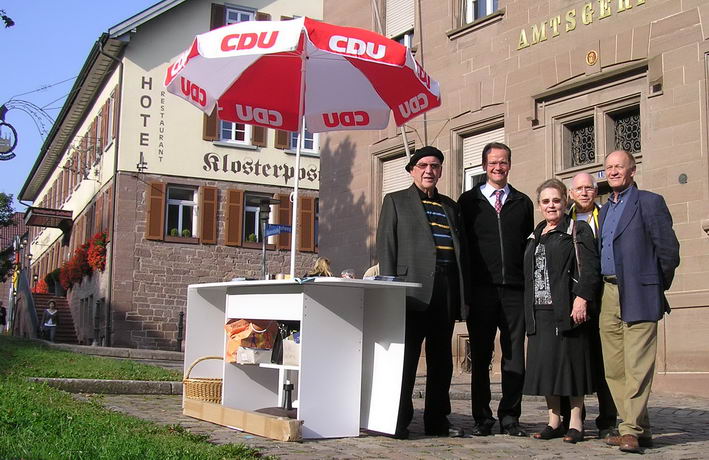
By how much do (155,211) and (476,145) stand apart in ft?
55.5

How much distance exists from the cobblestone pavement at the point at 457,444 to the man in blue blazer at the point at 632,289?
0.90 ft

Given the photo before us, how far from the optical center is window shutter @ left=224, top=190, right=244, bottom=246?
32562 mm

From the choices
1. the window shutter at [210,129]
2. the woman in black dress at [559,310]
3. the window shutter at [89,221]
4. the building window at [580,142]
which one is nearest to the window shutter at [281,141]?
the window shutter at [210,129]

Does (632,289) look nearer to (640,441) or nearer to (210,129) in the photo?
(640,441)

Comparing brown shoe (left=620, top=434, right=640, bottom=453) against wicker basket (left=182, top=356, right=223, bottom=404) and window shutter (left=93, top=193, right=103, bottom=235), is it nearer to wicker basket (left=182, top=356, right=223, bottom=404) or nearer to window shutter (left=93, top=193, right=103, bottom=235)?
wicker basket (left=182, top=356, right=223, bottom=404)

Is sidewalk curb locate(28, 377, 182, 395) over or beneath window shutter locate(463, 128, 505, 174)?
beneath

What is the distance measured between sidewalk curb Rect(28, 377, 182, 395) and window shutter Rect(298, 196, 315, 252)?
2290 cm

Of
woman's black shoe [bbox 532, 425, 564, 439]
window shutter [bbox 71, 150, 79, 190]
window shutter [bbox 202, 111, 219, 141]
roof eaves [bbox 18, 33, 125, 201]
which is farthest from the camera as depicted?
window shutter [bbox 71, 150, 79, 190]

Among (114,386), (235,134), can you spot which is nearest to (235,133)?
(235,134)

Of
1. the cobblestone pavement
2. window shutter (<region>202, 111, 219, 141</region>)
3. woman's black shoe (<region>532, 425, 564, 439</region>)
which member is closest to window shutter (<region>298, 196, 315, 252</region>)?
window shutter (<region>202, 111, 219, 141</region>)

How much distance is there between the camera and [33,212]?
40188 mm

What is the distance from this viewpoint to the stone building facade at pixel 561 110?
486 inches

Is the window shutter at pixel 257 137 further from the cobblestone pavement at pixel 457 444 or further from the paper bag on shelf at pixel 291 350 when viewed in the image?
the paper bag on shelf at pixel 291 350

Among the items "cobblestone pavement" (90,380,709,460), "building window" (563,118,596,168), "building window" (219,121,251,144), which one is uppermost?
"building window" (219,121,251,144)
